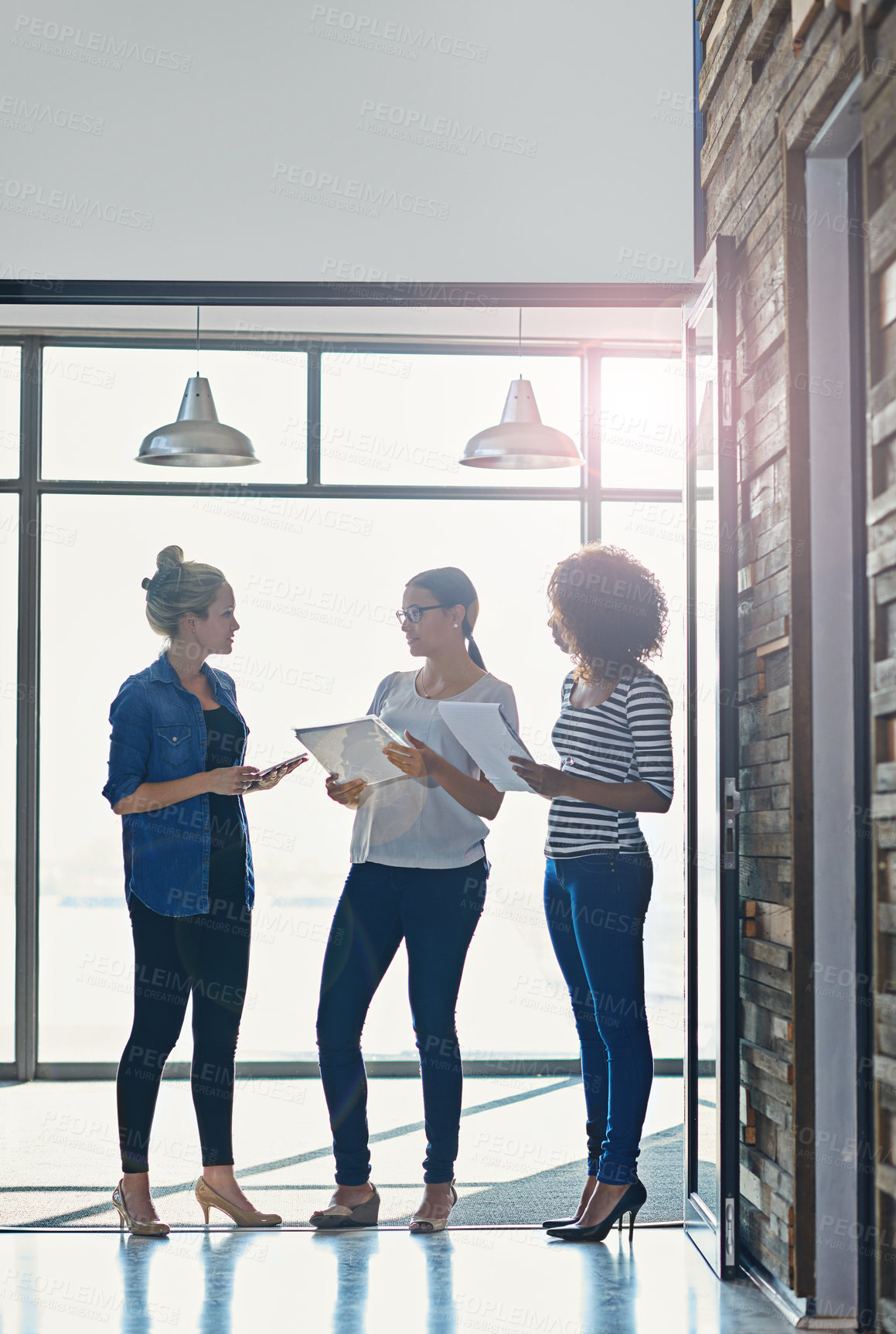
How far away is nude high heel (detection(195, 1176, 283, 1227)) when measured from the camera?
299 cm

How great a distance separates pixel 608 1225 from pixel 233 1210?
876mm

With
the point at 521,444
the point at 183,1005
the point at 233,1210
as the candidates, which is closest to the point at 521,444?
the point at 521,444

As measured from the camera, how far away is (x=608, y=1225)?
9.48 ft

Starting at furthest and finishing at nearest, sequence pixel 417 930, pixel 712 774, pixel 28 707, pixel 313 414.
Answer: pixel 313 414
pixel 28 707
pixel 417 930
pixel 712 774

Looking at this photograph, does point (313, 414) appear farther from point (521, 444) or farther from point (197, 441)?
point (521, 444)

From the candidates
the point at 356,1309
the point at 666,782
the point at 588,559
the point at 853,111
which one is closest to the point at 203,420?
the point at 588,559

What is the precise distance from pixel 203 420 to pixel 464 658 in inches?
63.3

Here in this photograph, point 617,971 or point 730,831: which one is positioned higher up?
point 730,831

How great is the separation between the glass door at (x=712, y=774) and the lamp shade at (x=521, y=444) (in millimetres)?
1064

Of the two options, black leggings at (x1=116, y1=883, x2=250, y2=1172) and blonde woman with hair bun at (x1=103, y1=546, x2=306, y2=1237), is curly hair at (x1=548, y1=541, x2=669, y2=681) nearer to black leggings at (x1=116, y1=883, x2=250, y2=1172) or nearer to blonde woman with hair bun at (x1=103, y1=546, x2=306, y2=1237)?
blonde woman with hair bun at (x1=103, y1=546, x2=306, y2=1237)

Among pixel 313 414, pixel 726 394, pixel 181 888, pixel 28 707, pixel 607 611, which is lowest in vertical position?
pixel 181 888

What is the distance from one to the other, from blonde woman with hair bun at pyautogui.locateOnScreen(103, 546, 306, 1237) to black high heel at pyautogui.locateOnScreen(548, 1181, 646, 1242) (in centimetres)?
70

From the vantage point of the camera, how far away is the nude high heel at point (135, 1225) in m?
2.99

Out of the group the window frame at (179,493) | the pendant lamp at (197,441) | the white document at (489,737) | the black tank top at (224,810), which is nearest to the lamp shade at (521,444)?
the pendant lamp at (197,441)
